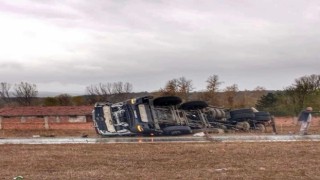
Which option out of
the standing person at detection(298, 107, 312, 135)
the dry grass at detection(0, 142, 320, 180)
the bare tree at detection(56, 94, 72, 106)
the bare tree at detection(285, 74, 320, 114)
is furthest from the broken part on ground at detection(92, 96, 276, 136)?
the bare tree at detection(56, 94, 72, 106)

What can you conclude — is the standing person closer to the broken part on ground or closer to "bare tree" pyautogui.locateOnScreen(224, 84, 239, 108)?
the broken part on ground

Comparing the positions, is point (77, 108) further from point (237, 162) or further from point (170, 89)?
point (237, 162)

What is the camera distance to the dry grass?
10.0 metres

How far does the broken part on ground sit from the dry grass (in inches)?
130

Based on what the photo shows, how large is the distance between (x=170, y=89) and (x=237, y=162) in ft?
177

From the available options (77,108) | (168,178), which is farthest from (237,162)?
(77,108)

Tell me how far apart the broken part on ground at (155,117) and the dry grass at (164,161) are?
10.8ft

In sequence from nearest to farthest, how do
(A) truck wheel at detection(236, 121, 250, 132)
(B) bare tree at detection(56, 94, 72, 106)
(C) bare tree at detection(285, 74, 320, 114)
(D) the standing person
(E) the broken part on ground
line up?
(D) the standing person → (E) the broken part on ground → (A) truck wheel at detection(236, 121, 250, 132) → (C) bare tree at detection(285, 74, 320, 114) → (B) bare tree at detection(56, 94, 72, 106)

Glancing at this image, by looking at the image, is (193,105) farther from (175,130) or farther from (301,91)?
(301,91)

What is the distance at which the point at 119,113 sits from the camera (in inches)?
796

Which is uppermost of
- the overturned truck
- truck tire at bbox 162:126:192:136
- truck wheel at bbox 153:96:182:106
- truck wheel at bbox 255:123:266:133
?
truck wheel at bbox 153:96:182:106

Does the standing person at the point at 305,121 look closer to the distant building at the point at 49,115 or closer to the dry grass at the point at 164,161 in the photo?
the dry grass at the point at 164,161

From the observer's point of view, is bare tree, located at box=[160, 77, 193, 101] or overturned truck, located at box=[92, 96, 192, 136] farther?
bare tree, located at box=[160, 77, 193, 101]

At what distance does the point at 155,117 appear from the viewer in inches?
798
